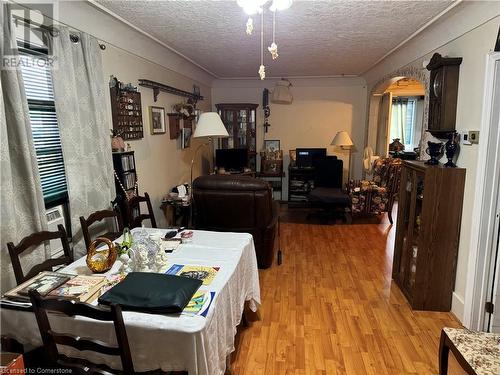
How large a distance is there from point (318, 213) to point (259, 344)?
360 centimetres

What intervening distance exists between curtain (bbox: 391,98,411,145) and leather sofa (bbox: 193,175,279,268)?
299 inches

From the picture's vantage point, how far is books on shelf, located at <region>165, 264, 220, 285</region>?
1.65 metres

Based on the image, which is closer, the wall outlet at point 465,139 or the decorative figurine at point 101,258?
the decorative figurine at point 101,258

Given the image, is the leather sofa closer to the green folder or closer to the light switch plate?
the green folder

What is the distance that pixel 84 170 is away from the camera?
2.41 meters

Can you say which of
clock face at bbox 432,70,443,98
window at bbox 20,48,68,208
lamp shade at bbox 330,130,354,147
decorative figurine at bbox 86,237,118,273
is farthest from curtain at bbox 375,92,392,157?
decorative figurine at bbox 86,237,118,273

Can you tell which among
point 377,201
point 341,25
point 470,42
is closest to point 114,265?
point 341,25

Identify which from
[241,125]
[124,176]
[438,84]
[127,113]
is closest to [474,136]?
[438,84]

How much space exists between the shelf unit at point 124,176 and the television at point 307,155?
3.66 m

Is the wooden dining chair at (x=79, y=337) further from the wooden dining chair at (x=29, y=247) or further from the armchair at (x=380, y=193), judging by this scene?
the armchair at (x=380, y=193)

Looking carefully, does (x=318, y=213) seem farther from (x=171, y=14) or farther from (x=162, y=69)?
(x=171, y=14)

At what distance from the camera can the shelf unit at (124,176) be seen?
2.82m

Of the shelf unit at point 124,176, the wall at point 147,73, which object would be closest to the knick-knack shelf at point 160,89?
the wall at point 147,73

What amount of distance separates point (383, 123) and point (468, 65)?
375 cm
